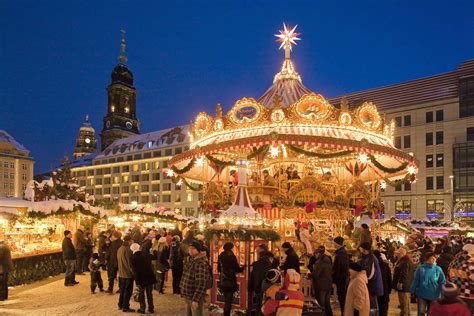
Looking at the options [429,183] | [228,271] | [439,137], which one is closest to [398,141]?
[439,137]

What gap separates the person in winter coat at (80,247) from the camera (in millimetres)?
17031

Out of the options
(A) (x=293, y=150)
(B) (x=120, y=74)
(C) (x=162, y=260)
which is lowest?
(C) (x=162, y=260)

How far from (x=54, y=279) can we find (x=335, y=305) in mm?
10126

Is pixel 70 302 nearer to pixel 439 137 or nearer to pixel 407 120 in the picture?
pixel 439 137

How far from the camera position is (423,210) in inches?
2012

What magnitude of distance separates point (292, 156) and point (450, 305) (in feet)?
43.4

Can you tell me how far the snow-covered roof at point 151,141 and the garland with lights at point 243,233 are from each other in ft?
201

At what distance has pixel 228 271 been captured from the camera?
939 cm

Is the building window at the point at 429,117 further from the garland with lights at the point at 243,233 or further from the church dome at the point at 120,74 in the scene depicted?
the church dome at the point at 120,74

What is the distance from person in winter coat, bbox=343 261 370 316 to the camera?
6.99 meters

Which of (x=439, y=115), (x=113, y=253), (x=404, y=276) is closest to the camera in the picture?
(x=404, y=276)

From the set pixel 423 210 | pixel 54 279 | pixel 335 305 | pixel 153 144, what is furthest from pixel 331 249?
pixel 153 144

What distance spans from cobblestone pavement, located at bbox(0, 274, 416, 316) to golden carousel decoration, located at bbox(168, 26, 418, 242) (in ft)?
9.53

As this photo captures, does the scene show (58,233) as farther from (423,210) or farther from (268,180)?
(423,210)
